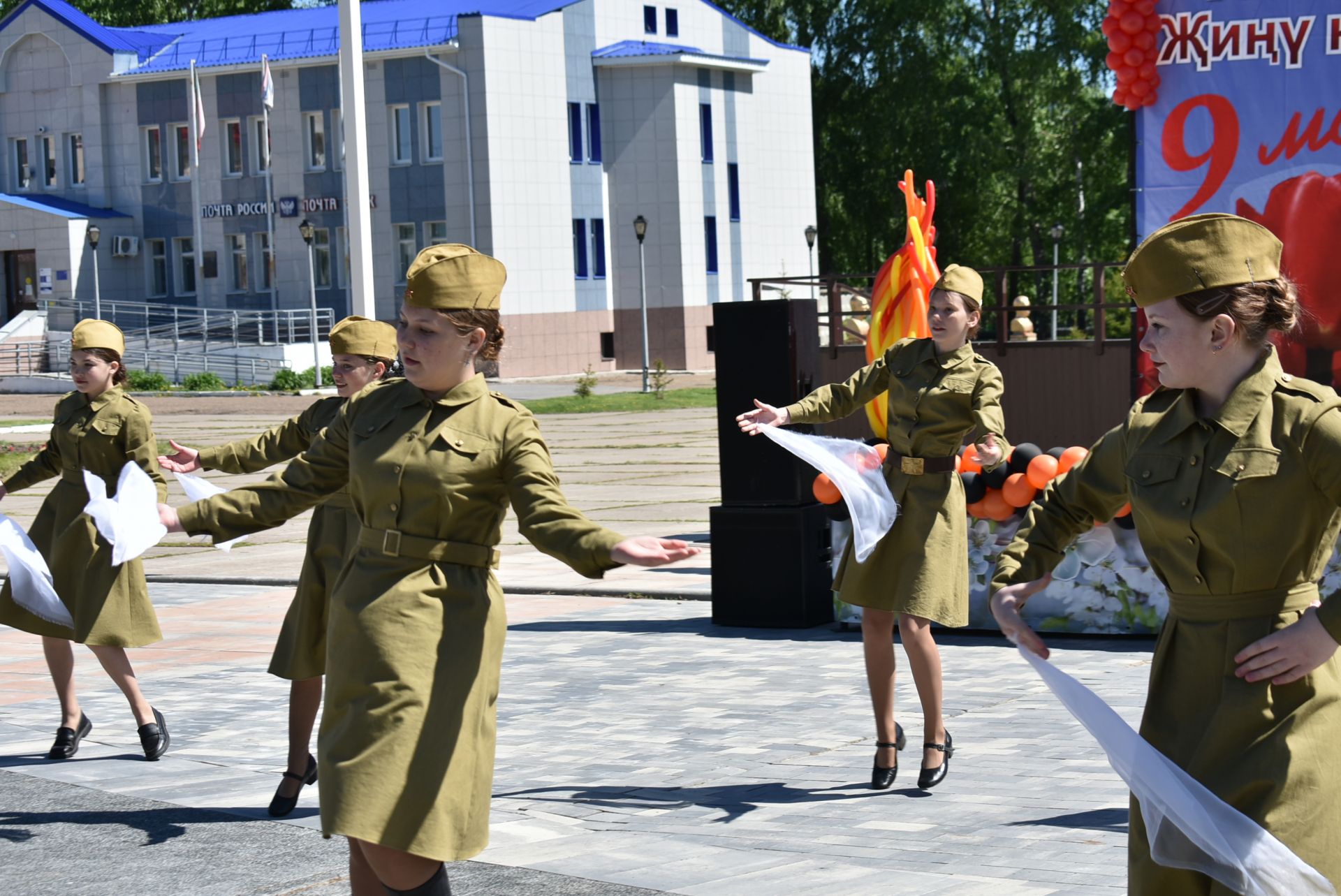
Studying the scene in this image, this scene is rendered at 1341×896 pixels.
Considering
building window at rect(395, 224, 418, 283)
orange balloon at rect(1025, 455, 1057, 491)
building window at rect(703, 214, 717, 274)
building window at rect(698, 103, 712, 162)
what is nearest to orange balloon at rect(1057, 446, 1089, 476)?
→ orange balloon at rect(1025, 455, 1057, 491)

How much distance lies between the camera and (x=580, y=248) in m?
53.9

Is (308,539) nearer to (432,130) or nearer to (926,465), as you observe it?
(926,465)

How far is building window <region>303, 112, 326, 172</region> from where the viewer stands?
52719 millimetres

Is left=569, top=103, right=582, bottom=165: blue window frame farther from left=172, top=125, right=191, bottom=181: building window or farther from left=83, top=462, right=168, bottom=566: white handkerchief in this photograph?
left=83, top=462, right=168, bottom=566: white handkerchief

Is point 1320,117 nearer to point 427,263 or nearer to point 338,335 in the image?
point 338,335

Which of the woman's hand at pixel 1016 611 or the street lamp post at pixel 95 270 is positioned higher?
the street lamp post at pixel 95 270

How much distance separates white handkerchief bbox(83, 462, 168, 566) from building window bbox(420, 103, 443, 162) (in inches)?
1824

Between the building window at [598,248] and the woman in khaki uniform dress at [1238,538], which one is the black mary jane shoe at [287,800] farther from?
the building window at [598,248]

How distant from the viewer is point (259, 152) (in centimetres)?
5409

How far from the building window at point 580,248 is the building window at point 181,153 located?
39.9 ft

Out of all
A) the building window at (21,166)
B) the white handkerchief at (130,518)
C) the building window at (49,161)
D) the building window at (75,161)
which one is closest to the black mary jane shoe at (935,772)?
the white handkerchief at (130,518)

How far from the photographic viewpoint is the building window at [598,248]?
177 feet

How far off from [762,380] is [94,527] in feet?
15.2

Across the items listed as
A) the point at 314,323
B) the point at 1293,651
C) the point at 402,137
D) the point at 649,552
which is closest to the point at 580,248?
the point at 402,137
